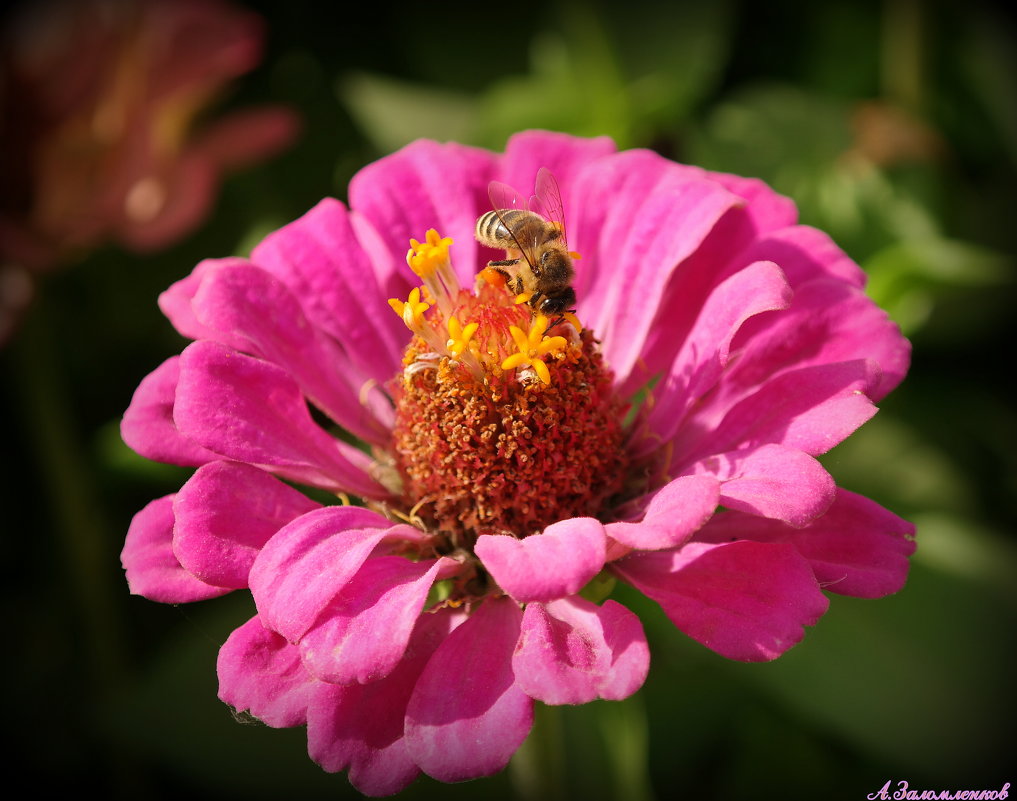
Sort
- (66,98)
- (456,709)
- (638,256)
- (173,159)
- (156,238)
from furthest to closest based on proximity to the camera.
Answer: (66,98) < (173,159) < (156,238) < (638,256) < (456,709)

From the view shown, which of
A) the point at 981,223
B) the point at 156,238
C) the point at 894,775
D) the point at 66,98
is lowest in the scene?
the point at 894,775

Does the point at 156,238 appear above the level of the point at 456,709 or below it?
above

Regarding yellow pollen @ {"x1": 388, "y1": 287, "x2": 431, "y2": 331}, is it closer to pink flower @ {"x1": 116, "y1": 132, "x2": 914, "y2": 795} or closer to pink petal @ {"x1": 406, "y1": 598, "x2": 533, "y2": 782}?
pink flower @ {"x1": 116, "y1": 132, "x2": 914, "y2": 795}

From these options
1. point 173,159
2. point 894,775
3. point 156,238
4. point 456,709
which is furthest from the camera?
point 173,159

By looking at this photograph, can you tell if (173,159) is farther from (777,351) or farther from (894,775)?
(894,775)

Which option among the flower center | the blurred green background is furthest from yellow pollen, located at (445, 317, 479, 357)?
the blurred green background

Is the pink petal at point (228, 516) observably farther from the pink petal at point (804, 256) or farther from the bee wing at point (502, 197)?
the pink petal at point (804, 256)

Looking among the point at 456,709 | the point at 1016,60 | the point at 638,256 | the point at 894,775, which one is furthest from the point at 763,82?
the point at 456,709

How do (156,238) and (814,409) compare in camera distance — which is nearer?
(814,409)
